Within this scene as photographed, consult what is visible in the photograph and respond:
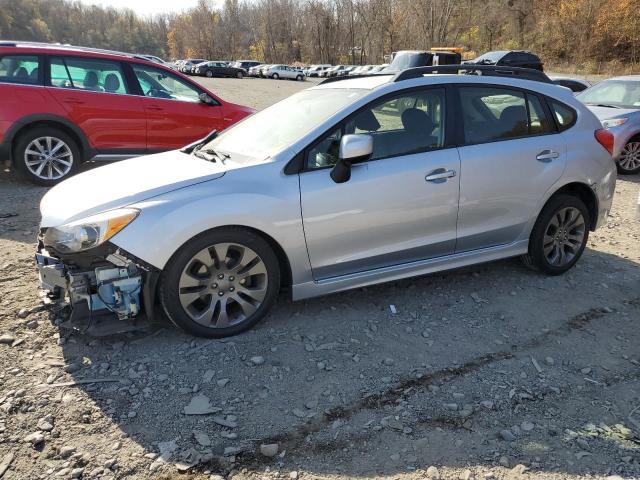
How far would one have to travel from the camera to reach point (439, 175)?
4.01 meters

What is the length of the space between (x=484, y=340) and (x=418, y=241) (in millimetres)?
871

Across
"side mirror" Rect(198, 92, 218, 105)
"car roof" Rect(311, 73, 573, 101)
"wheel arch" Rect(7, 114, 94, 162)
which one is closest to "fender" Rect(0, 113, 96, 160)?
"wheel arch" Rect(7, 114, 94, 162)

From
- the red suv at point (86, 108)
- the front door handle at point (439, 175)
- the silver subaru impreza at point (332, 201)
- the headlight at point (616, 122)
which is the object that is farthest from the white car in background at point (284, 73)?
the front door handle at point (439, 175)

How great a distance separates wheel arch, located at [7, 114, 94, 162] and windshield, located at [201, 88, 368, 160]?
3666 mm

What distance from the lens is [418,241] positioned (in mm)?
4059

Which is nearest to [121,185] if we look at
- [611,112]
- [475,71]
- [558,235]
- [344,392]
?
[344,392]

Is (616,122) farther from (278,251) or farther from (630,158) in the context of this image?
(278,251)

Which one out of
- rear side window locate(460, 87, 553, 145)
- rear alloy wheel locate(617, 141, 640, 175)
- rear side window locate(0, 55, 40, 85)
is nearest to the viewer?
rear side window locate(460, 87, 553, 145)

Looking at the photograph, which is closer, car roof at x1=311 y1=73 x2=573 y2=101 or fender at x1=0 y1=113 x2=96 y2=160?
car roof at x1=311 y1=73 x2=573 y2=101

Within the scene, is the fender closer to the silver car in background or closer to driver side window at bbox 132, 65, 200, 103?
driver side window at bbox 132, 65, 200, 103

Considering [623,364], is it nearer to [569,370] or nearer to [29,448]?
[569,370]

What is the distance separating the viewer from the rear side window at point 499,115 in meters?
4.25

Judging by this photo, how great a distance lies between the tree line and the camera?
46938 mm

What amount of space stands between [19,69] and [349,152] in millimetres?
5784
